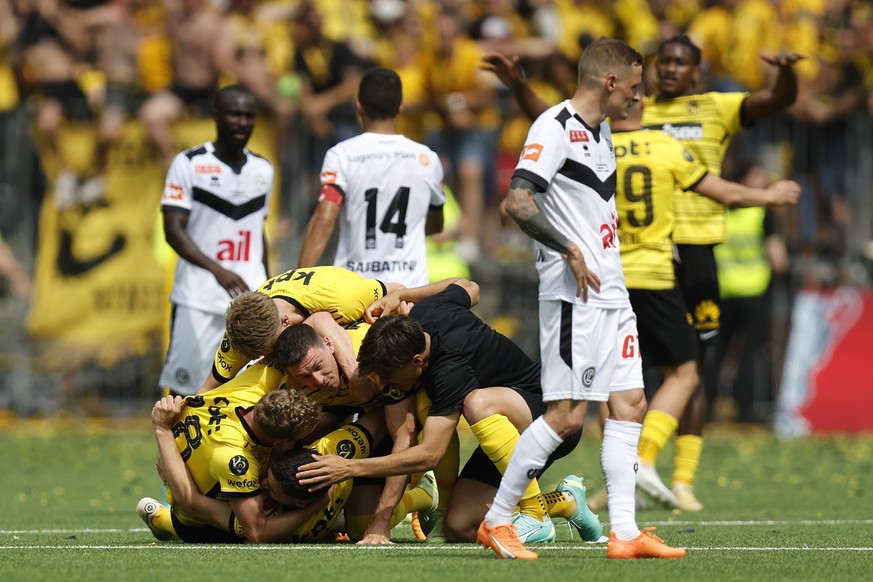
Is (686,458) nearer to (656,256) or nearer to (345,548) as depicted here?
(656,256)

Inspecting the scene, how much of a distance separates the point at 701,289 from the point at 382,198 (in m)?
2.63

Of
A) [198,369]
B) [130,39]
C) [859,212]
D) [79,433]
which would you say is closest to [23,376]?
[79,433]

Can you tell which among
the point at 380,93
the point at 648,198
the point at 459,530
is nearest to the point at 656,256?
the point at 648,198

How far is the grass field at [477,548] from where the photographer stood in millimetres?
7062

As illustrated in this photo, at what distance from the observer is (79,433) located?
1736 cm

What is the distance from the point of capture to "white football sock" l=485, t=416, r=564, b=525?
771cm

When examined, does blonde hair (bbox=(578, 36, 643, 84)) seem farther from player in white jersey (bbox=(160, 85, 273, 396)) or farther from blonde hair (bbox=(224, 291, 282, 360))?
player in white jersey (bbox=(160, 85, 273, 396))

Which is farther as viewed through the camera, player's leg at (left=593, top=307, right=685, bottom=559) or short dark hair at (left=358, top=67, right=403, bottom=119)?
short dark hair at (left=358, top=67, right=403, bottom=119)

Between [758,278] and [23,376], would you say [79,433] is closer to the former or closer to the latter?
[23,376]

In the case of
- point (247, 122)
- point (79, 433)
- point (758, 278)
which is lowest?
point (79, 433)

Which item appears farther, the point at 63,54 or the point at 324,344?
the point at 63,54

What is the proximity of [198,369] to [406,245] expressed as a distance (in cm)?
185

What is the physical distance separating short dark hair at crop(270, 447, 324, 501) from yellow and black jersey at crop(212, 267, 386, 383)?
0.87 m

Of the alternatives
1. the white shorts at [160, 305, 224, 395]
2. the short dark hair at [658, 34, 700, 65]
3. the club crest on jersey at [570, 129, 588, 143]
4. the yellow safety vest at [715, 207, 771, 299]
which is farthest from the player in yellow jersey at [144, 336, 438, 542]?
the yellow safety vest at [715, 207, 771, 299]
